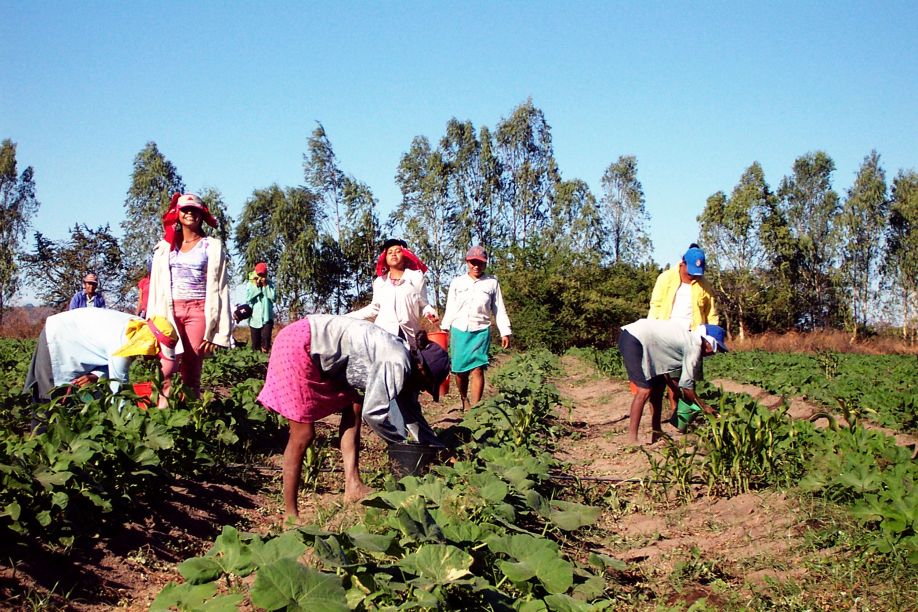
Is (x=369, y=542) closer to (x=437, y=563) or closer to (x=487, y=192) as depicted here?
(x=437, y=563)

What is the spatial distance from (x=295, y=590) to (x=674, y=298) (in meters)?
4.92

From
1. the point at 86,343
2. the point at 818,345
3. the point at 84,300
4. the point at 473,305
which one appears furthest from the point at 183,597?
the point at 818,345

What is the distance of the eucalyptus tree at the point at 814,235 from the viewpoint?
42.6 metres

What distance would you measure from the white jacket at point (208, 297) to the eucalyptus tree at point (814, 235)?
40274 millimetres

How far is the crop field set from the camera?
217cm

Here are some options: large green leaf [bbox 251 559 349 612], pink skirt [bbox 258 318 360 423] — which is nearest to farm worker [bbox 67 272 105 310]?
pink skirt [bbox 258 318 360 423]

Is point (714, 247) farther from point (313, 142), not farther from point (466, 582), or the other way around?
point (466, 582)

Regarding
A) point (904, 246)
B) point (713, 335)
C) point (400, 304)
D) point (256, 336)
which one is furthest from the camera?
point (904, 246)

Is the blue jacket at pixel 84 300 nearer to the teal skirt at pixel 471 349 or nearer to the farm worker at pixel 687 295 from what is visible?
the teal skirt at pixel 471 349

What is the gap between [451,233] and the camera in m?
38.3

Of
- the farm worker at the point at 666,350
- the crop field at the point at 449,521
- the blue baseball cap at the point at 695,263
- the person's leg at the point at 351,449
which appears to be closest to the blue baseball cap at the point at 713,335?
the farm worker at the point at 666,350

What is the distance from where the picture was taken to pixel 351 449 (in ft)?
13.9

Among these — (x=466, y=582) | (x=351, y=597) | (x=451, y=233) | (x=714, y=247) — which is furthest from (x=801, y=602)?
(x=714, y=247)

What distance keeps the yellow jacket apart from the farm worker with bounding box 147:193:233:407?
3.33 metres
